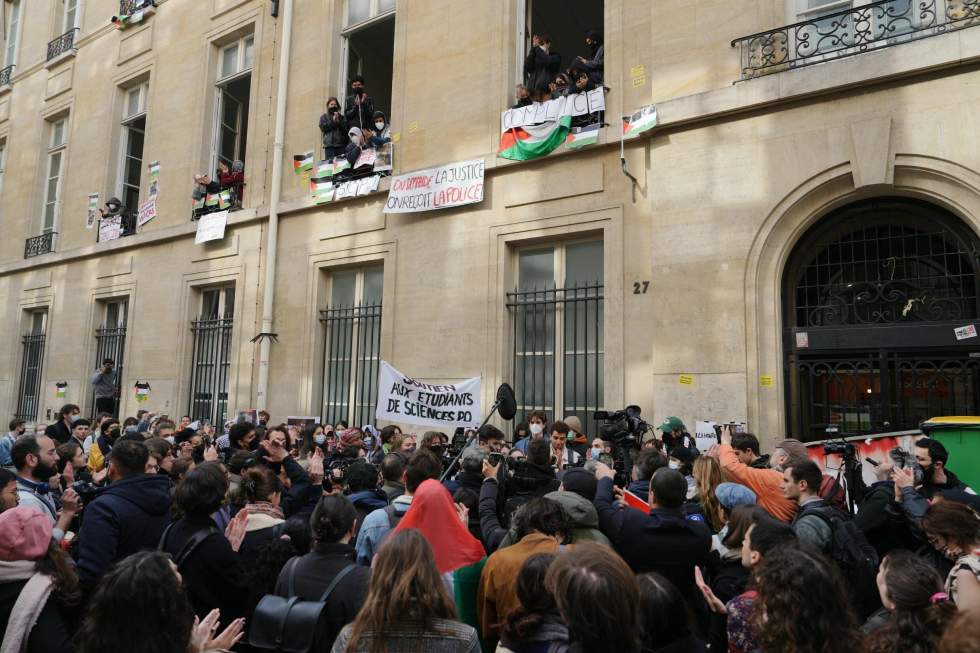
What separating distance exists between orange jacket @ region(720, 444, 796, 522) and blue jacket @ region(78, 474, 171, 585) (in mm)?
3371

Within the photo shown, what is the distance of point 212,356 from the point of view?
45.7 feet

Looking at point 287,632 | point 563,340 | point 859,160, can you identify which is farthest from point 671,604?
point 563,340

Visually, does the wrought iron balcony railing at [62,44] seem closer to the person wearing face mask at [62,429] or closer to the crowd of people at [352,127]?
the crowd of people at [352,127]

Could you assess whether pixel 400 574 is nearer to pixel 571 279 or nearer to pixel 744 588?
pixel 744 588

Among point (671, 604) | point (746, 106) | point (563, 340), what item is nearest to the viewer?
point (671, 604)

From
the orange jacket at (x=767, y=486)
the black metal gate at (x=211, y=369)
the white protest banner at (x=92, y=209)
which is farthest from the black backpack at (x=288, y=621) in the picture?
the white protest banner at (x=92, y=209)

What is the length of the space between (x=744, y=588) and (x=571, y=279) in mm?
7188

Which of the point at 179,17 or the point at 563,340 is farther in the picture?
the point at 179,17

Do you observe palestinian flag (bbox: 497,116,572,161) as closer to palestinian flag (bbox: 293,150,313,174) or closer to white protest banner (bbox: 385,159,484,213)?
white protest banner (bbox: 385,159,484,213)

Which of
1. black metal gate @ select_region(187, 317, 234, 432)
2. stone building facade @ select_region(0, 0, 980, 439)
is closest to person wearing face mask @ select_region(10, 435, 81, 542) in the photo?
stone building facade @ select_region(0, 0, 980, 439)

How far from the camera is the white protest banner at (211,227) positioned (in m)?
13.5

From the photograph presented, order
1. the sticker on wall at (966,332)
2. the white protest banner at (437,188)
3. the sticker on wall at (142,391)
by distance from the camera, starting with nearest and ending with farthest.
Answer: the sticker on wall at (966,332), the white protest banner at (437,188), the sticker on wall at (142,391)

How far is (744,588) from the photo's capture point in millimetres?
2951

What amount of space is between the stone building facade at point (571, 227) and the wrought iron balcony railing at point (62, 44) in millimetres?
1834
